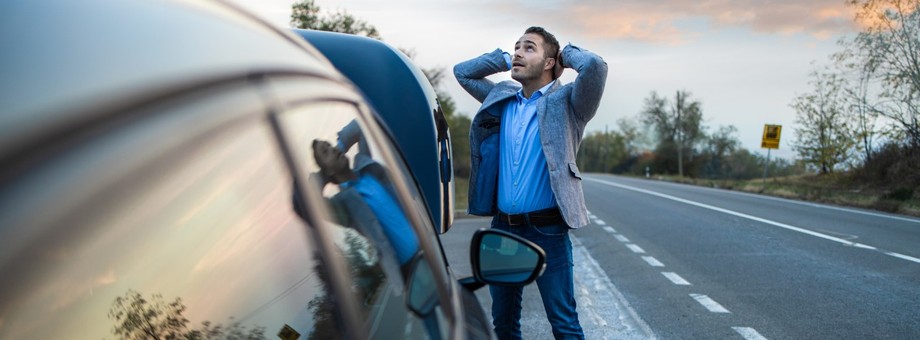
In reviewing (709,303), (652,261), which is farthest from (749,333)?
(652,261)

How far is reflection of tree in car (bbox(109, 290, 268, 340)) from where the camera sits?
0.77 m

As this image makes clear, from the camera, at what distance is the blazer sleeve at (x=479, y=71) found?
14.0ft

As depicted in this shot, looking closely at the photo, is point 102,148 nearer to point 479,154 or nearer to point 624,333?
point 479,154

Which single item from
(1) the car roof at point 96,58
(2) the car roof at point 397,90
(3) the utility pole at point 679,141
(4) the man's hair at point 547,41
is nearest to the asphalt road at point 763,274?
(4) the man's hair at point 547,41

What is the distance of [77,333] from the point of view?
709 millimetres

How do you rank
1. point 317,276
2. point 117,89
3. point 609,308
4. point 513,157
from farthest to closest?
point 609,308
point 513,157
point 317,276
point 117,89

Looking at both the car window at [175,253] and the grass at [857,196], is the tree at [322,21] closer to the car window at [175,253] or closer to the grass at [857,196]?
the grass at [857,196]

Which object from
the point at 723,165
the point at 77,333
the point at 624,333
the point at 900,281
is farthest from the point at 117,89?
the point at 723,165

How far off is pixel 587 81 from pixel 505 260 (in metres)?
1.49

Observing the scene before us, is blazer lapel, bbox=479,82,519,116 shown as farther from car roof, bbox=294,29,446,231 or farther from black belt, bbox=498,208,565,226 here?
black belt, bbox=498,208,565,226

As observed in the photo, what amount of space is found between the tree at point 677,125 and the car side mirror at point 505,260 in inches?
3518

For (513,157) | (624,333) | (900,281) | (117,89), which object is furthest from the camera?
(900,281)

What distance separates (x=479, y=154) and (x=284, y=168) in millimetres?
2799

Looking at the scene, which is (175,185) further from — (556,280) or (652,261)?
(652,261)
